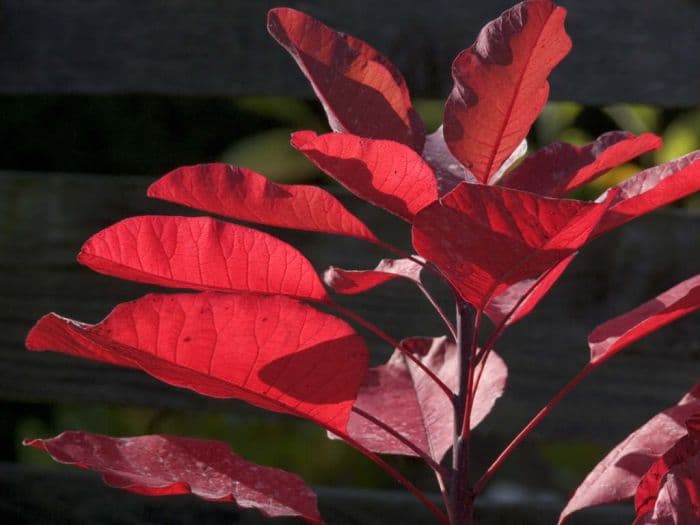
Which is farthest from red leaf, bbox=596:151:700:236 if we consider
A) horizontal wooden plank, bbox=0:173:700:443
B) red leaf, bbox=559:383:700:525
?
horizontal wooden plank, bbox=0:173:700:443

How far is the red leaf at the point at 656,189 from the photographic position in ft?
1.51

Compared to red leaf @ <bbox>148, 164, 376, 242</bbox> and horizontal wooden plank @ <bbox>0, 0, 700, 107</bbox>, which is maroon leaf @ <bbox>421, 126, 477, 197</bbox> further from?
horizontal wooden plank @ <bbox>0, 0, 700, 107</bbox>

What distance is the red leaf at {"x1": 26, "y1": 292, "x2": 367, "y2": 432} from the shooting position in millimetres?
449

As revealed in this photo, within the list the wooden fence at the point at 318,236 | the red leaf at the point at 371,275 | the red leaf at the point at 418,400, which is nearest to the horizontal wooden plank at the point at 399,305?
the wooden fence at the point at 318,236

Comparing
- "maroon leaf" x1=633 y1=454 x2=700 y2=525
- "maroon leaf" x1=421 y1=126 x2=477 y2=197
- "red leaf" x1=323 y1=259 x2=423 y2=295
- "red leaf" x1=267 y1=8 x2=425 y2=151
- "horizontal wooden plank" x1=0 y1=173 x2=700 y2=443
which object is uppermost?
"red leaf" x1=267 y1=8 x2=425 y2=151

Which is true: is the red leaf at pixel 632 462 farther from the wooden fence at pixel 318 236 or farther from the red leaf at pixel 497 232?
the wooden fence at pixel 318 236

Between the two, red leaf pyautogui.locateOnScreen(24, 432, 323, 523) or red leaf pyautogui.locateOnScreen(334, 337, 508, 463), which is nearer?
red leaf pyautogui.locateOnScreen(24, 432, 323, 523)

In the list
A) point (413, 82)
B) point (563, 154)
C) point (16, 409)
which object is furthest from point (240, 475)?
point (16, 409)

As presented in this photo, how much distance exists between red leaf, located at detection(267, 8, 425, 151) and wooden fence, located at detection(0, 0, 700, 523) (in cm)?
52

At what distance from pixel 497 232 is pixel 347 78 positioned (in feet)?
0.49

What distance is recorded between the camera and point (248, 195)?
18.4 inches

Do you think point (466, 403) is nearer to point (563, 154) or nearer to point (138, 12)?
point (563, 154)

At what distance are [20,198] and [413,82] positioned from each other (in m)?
0.47

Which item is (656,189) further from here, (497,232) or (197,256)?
(197,256)
